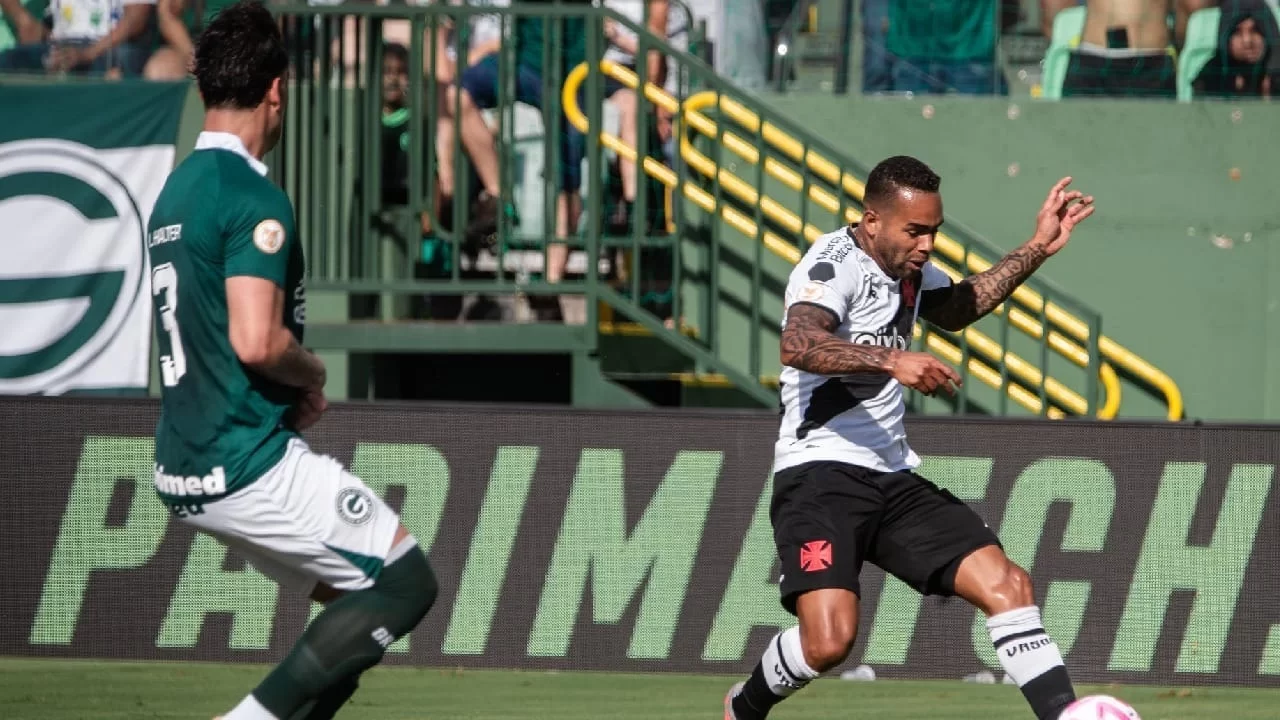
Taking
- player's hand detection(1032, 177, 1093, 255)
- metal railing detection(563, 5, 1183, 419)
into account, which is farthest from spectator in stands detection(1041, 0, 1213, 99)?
player's hand detection(1032, 177, 1093, 255)

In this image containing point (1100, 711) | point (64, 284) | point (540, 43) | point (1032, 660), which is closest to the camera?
point (1100, 711)

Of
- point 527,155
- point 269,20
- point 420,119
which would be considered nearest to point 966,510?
point 269,20

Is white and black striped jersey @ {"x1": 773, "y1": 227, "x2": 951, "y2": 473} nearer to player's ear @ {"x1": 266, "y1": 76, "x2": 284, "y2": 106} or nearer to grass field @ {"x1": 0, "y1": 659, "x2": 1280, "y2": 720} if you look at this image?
grass field @ {"x1": 0, "y1": 659, "x2": 1280, "y2": 720}

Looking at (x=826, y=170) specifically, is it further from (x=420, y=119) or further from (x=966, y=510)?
(x=966, y=510)

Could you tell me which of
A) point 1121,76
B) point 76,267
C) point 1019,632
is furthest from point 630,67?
point 1019,632

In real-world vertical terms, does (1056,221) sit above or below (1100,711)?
above

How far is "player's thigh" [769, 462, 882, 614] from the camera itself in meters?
6.26

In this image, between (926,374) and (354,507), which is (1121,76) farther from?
(354,507)

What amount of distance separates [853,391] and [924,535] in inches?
21.6

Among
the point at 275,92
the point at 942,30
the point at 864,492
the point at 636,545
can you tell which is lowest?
the point at 636,545

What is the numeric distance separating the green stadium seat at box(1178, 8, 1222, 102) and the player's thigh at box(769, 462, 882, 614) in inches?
251

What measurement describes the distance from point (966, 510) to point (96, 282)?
21.0 ft

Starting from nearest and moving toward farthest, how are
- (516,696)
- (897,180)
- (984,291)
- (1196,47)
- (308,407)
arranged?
(308,407) → (897,180) → (984,291) → (516,696) → (1196,47)

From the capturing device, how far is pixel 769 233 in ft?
37.9
